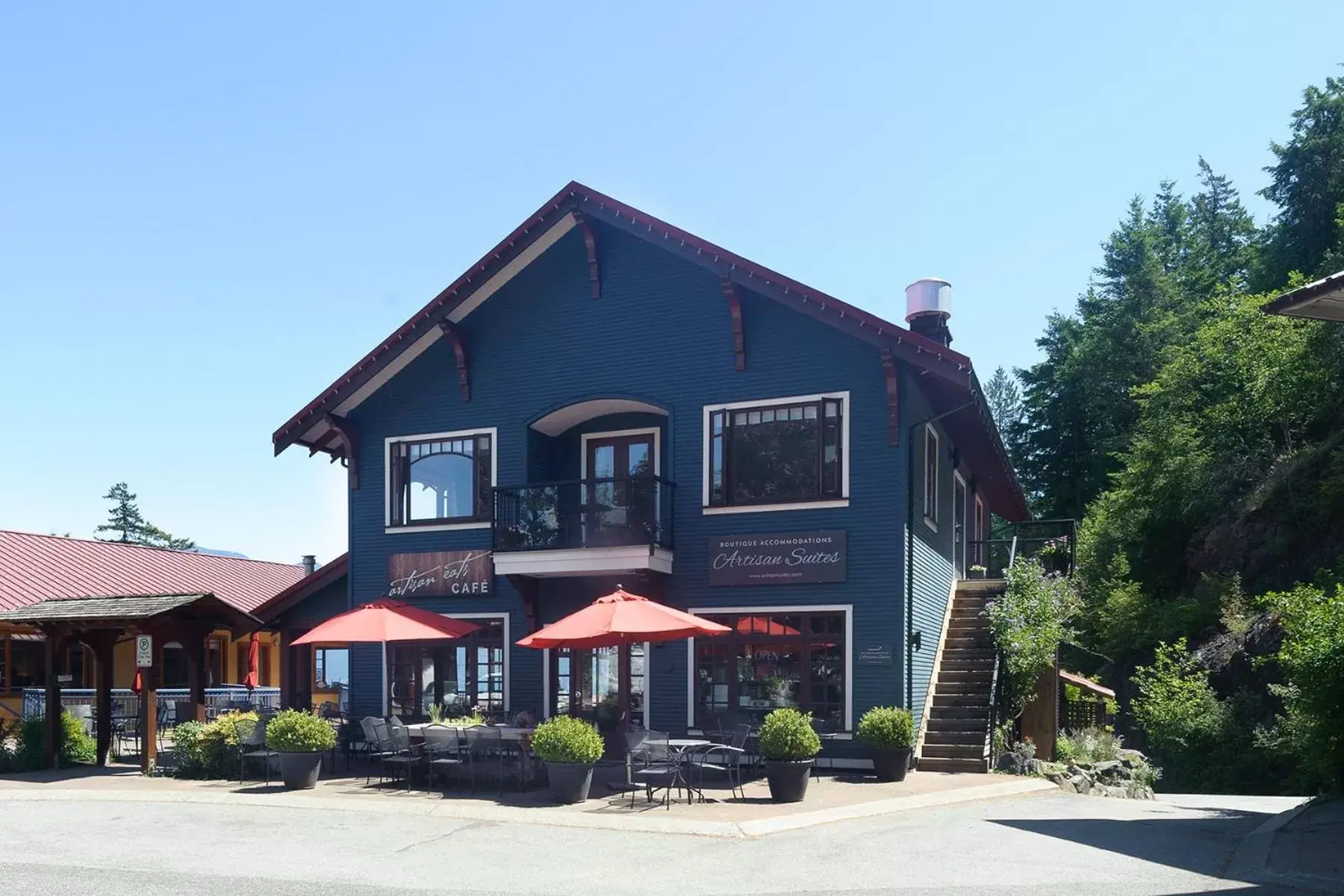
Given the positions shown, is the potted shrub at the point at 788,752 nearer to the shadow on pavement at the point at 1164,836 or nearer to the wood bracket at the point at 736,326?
the shadow on pavement at the point at 1164,836

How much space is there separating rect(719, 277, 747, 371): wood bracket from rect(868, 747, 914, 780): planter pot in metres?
6.20

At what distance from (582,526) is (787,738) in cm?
660

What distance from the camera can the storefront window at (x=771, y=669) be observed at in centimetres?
1762

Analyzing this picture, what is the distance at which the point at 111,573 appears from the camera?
30312mm

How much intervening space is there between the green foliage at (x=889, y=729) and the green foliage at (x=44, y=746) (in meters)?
12.6

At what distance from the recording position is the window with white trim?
1938 cm

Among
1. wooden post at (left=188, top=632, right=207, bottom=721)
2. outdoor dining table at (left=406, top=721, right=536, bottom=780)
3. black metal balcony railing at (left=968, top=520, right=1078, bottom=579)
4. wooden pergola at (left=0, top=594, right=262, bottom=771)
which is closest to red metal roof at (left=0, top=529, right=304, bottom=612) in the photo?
wooden pergola at (left=0, top=594, right=262, bottom=771)

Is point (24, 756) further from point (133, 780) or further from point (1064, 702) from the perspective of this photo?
point (1064, 702)

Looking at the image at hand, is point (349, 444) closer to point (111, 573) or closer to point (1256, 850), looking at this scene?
point (111, 573)

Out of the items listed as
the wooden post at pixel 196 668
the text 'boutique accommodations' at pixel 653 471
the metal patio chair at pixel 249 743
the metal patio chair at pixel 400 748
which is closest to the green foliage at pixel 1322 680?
the text 'boutique accommodations' at pixel 653 471

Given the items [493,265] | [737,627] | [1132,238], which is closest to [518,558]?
[737,627]

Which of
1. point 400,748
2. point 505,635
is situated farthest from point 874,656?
point 400,748

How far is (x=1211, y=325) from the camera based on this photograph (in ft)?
121

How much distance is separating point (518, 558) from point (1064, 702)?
10515 millimetres
